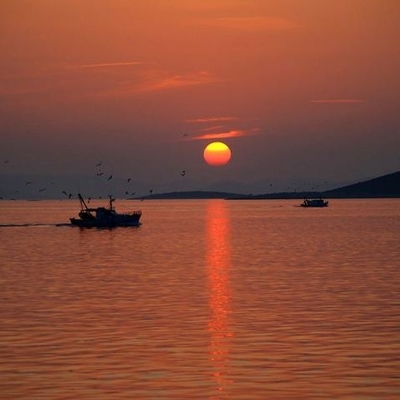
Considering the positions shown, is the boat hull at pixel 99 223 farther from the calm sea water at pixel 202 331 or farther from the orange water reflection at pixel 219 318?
the calm sea water at pixel 202 331

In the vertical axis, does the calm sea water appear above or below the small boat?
below

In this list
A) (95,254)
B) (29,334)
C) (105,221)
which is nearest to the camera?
(29,334)

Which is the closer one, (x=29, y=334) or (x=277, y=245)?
(x=29, y=334)

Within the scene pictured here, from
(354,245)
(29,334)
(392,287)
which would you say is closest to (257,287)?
(392,287)

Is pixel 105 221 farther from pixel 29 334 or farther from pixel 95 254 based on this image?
pixel 29 334

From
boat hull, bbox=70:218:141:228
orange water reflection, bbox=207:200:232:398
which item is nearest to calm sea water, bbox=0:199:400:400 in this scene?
orange water reflection, bbox=207:200:232:398

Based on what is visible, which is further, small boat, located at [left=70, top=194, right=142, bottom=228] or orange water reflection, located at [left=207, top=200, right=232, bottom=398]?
small boat, located at [left=70, top=194, right=142, bottom=228]

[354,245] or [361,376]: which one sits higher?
[354,245]

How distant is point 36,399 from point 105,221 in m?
163

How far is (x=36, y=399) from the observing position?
31.2 metres

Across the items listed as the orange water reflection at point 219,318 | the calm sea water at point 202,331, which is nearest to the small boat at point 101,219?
the orange water reflection at point 219,318

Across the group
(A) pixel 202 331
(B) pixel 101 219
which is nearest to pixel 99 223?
(B) pixel 101 219

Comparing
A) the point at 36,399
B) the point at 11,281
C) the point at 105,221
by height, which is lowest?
the point at 36,399

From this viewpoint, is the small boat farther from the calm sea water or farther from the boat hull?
the calm sea water
